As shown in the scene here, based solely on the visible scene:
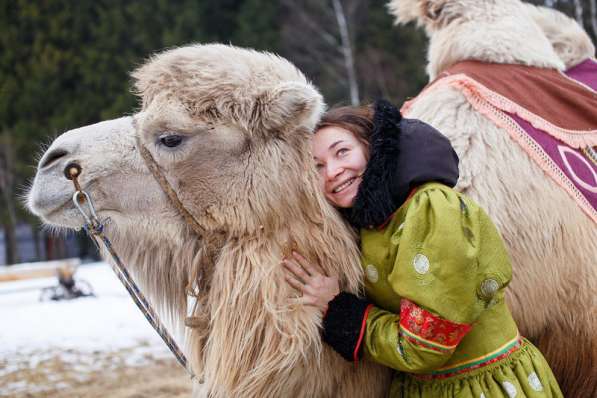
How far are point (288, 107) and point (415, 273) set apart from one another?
67 cm

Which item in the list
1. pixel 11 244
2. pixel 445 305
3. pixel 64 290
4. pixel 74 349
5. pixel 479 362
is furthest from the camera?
pixel 11 244

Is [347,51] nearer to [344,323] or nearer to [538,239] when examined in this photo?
[538,239]

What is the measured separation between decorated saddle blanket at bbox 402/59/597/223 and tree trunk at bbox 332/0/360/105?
14799 mm

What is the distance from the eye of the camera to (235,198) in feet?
6.88

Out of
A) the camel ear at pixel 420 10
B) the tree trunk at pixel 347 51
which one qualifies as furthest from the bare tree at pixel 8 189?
the camel ear at pixel 420 10

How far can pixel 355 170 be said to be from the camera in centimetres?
205

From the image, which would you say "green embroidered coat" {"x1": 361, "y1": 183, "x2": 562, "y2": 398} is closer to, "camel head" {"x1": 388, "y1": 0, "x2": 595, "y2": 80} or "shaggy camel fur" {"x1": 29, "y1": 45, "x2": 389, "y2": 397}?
"shaggy camel fur" {"x1": 29, "y1": 45, "x2": 389, "y2": 397}

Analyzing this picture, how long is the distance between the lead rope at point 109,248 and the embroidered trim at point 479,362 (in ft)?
2.95

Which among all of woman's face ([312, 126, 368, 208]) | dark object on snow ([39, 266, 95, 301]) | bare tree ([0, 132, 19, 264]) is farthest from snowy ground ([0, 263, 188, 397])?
bare tree ([0, 132, 19, 264])

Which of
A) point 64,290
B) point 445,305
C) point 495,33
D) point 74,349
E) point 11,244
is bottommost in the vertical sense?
point 11,244

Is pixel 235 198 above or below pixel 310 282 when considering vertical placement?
above

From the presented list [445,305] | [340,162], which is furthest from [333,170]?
[445,305]

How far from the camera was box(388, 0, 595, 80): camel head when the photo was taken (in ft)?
9.59

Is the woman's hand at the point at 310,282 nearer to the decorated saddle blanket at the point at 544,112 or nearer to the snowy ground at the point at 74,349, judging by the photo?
the decorated saddle blanket at the point at 544,112
